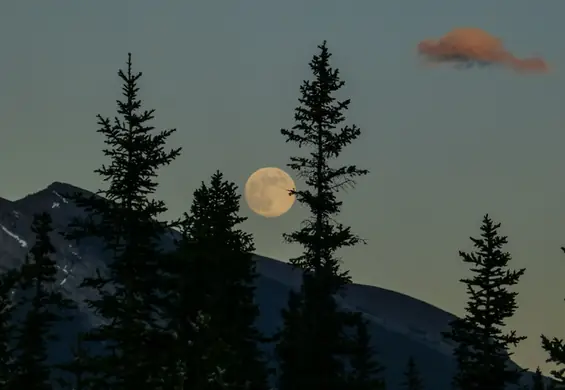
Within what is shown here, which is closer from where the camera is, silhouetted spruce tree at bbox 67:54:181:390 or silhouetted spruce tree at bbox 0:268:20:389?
silhouetted spruce tree at bbox 0:268:20:389

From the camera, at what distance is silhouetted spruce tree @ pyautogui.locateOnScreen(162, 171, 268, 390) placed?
37.0 meters

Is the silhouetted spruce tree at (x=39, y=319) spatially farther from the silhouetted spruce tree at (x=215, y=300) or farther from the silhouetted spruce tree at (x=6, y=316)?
the silhouetted spruce tree at (x=215, y=300)

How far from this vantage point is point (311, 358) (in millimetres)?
36188

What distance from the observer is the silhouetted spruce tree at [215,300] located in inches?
1457

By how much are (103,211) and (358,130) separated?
415 inches

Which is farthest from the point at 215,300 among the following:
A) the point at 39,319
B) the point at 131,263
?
the point at 39,319

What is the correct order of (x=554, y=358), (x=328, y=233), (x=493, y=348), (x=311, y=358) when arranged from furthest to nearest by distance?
1. (x=493, y=348)
2. (x=328, y=233)
3. (x=311, y=358)
4. (x=554, y=358)

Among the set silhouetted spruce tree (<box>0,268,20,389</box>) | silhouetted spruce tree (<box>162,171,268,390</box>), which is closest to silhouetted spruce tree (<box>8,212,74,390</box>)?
silhouetted spruce tree (<box>0,268,20,389</box>)

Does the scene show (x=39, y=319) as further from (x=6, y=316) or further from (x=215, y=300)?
(x=215, y=300)

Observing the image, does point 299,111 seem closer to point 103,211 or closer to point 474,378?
point 103,211

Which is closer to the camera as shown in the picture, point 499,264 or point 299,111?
point 299,111

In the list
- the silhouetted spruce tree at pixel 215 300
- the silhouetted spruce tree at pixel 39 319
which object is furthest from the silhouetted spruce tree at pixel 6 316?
the silhouetted spruce tree at pixel 215 300

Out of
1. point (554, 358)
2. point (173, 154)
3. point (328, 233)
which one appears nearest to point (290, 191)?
point (328, 233)

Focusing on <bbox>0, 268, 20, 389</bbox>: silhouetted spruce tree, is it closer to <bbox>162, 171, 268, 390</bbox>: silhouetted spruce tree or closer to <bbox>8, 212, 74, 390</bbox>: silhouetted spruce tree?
<bbox>8, 212, 74, 390</bbox>: silhouetted spruce tree
